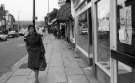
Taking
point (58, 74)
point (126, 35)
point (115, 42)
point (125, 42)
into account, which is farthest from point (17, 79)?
point (126, 35)

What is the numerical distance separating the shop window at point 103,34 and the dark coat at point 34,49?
174 centimetres

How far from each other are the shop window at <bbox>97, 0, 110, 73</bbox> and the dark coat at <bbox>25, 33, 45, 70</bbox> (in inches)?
68.5

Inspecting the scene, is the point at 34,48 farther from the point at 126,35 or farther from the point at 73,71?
the point at 126,35

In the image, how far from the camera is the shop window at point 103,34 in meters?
6.73

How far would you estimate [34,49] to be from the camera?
7.65 m

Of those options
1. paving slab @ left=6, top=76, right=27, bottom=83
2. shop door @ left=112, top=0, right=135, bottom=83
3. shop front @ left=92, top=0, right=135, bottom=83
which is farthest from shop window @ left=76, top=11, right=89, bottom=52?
shop door @ left=112, top=0, right=135, bottom=83

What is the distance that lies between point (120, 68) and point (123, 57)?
0.52 metres

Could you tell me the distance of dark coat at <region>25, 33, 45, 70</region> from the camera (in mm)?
7574

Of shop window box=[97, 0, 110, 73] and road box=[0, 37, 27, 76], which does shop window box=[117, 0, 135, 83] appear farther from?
road box=[0, 37, 27, 76]

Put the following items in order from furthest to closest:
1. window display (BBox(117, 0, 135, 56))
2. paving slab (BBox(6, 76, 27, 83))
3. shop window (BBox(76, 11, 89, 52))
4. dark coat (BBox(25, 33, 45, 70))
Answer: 1. shop window (BBox(76, 11, 89, 52))
2. paving slab (BBox(6, 76, 27, 83))
3. dark coat (BBox(25, 33, 45, 70))
4. window display (BBox(117, 0, 135, 56))

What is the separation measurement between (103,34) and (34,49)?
203 centimetres

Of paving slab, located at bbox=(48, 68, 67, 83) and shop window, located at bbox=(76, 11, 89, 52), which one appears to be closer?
paving slab, located at bbox=(48, 68, 67, 83)

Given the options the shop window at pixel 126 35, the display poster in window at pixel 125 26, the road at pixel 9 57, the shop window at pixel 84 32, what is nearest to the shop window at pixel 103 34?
the shop window at pixel 126 35

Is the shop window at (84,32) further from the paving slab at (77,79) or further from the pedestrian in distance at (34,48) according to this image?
the pedestrian in distance at (34,48)
